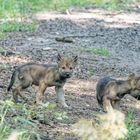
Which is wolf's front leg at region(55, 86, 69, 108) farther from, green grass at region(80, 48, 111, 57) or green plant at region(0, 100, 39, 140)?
green grass at region(80, 48, 111, 57)

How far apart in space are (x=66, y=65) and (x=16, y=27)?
8.73 meters

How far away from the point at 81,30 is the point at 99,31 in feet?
1.71

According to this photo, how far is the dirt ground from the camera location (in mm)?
9555

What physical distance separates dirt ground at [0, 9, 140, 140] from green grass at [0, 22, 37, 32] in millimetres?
217

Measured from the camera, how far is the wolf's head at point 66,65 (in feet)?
28.5

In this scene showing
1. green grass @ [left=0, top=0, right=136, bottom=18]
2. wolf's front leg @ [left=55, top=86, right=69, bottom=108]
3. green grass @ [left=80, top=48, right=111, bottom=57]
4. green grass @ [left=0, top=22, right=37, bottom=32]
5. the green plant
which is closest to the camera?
the green plant

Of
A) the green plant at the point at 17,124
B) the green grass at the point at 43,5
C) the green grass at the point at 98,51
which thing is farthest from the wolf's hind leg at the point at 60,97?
the green grass at the point at 43,5

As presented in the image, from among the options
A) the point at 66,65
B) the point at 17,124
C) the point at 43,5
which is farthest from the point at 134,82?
the point at 43,5

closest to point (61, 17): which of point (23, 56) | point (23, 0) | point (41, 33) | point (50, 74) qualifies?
point (23, 0)

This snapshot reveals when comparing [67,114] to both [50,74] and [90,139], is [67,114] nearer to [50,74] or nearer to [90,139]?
[50,74]

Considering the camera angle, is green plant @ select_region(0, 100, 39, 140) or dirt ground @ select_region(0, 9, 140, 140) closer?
green plant @ select_region(0, 100, 39, 140)

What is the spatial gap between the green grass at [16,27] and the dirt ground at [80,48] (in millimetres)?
217

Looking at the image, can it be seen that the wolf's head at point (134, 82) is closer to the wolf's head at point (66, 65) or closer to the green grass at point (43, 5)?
the wolf's head at point (66, 65)

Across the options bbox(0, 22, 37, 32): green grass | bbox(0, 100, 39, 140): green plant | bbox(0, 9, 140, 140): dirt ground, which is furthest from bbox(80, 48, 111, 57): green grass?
bbox(0, 100, 39, 140): green plant
